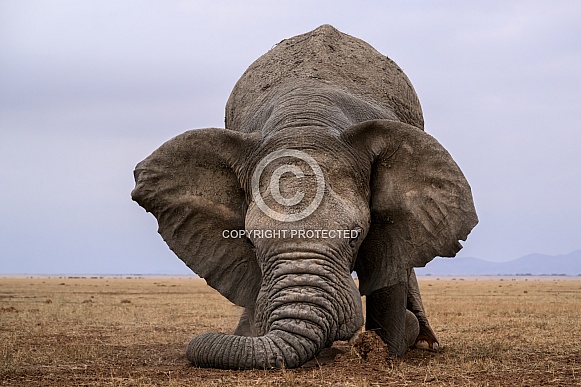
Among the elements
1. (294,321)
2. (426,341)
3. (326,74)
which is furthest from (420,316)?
(294,321)

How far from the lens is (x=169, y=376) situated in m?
6.92

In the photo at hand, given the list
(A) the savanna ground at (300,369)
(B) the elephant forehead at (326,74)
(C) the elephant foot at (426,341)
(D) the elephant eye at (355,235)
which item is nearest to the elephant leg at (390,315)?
(A) the savanna ground at (300,369)

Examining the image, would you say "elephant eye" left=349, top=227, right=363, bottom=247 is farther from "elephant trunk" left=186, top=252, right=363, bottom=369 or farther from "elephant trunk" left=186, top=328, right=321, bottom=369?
"elephant trunk" left=186, top=328, right=321, bottom=369

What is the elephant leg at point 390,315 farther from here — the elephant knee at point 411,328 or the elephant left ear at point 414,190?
the elephant left ear at point 414,190

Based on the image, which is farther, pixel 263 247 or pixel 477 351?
pixel 477 351

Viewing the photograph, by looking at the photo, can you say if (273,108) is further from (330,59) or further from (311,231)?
(311,231)

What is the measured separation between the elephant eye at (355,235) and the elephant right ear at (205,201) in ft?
4.31

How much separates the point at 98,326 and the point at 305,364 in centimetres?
816

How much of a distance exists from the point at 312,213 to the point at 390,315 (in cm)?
287

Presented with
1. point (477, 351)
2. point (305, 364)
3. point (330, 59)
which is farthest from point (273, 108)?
point (477, 351)

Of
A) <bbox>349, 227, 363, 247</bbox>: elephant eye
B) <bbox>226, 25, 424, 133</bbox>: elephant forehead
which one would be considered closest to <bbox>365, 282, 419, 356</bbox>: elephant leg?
<bbox>349, 227, 363, 247</bbox>: elephant eye

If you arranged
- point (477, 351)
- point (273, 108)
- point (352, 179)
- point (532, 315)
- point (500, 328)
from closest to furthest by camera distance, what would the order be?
point (352, 179), point (273, 108), point (477, 351), point (500, 328), point (532, 315)

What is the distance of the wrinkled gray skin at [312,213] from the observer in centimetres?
690

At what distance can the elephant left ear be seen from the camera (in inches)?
316
